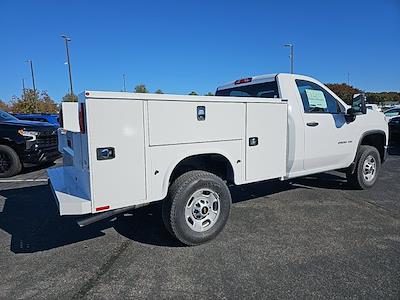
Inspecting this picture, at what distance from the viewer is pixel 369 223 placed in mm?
4293

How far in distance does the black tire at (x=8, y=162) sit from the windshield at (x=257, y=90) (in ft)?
17.2

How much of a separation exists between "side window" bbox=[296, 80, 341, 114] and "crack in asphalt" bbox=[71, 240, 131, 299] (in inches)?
129

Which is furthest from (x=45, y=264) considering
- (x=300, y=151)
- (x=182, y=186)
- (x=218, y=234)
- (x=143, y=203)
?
(x=300, y=151)

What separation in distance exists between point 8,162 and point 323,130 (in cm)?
709

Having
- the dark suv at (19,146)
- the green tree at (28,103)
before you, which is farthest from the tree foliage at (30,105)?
the dark suv at (19,146)

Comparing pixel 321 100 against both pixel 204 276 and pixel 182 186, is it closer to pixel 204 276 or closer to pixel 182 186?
pixel 182 186

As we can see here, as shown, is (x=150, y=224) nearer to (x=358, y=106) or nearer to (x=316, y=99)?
(x=316, y=99)

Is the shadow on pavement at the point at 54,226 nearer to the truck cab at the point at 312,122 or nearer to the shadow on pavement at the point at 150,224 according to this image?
the shadow on pavement at the point at 150,224

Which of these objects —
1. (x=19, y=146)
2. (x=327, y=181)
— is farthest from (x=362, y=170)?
(x=19, y=146)

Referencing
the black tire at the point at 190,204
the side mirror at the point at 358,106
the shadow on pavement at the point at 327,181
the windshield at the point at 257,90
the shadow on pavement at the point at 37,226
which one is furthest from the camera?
the shadow on pavement at the point at 327,181

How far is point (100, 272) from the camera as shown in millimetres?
3066

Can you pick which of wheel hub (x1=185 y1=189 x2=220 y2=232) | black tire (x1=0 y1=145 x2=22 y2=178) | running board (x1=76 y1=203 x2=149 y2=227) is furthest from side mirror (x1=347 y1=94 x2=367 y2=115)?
black tire (x1=0 y1=145 x2=22 y2=178)

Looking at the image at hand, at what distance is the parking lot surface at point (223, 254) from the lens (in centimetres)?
276

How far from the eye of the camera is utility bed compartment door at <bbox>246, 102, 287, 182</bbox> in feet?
13.0
